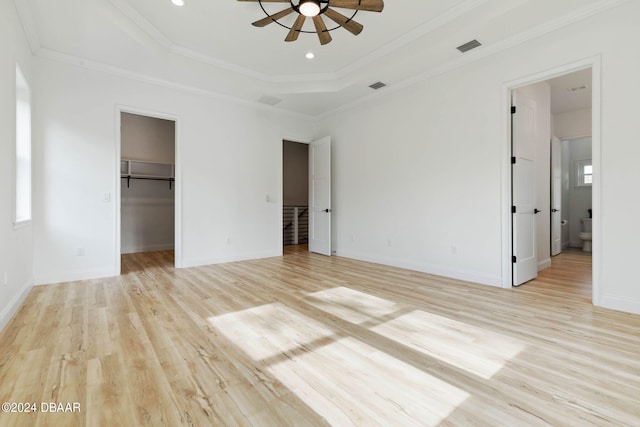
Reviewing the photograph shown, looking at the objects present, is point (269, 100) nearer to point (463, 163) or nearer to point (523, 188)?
point (463, 163)

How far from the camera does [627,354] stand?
6.48ft

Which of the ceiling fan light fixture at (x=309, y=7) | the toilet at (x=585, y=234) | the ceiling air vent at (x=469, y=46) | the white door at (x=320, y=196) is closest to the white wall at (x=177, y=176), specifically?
the white door at (x=320, y=196)

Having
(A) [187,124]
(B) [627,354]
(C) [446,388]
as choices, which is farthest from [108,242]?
(B) [627,354]

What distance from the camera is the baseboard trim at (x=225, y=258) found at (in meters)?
4.90

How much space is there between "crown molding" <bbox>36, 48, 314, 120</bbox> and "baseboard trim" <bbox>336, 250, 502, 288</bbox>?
3400 millimetres

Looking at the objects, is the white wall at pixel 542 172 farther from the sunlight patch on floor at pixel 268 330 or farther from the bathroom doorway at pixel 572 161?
the sunlight patch on floor at pixel 268 330

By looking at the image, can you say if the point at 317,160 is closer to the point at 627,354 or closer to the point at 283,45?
the point at 283,45

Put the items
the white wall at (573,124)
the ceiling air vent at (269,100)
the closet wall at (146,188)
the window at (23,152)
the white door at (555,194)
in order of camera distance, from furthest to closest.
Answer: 1. the closet wall at (146,188)
2. the white wall at (573,124)
3. the white door at (555,194)
4. the ceiling air vent at (269,100)
5. the window at (23,152)

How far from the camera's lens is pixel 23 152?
11.3 ft

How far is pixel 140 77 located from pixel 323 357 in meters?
4.76

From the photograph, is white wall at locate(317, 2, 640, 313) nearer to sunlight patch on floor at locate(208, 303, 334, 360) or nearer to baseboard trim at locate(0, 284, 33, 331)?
sunlight patch on floor at locate(208, 303, 334, 360)

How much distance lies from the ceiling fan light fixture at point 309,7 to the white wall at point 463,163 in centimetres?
232

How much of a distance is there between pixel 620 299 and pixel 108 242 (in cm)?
611

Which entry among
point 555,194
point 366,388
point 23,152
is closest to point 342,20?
point 366,388
